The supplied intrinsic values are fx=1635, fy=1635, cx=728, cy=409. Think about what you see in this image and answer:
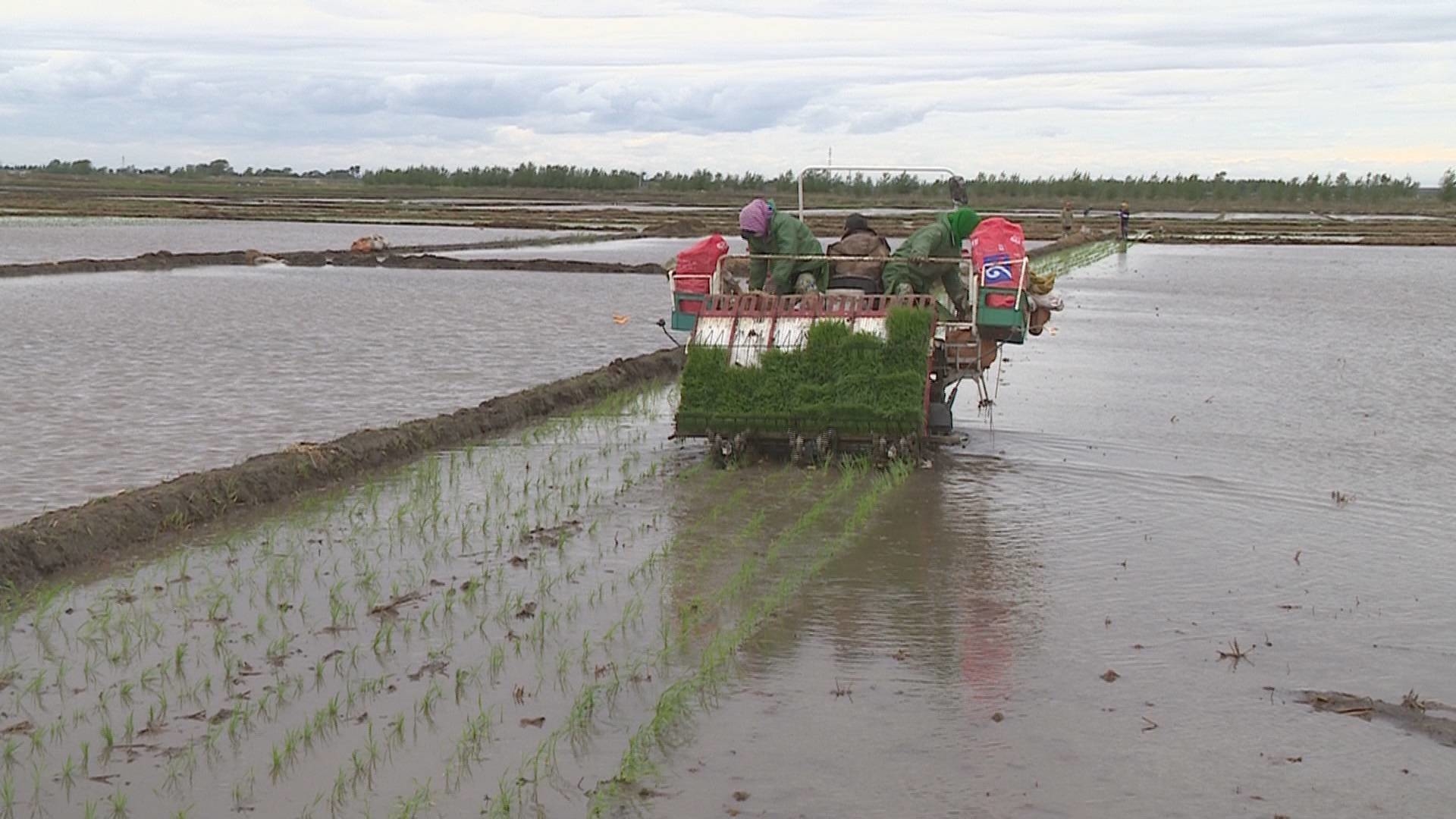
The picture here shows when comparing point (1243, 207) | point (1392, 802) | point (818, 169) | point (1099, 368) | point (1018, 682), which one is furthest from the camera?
point (1243, 207)

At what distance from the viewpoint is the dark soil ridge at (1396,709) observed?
17.9 feet

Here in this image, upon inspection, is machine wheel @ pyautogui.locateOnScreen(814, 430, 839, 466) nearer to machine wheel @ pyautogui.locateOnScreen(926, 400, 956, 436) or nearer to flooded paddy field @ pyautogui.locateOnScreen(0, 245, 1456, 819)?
flooded paddy field @ pyautogui.locateOnScreen(0, 245, 1456, 819)

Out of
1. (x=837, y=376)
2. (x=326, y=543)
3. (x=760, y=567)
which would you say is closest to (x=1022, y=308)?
(x=837, y=376)

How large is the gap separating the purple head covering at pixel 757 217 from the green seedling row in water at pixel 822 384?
112 centimetres

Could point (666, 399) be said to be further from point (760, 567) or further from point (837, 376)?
point (760, 567)

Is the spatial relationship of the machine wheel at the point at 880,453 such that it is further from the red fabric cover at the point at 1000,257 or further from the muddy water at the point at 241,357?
the muddy water at the point at 241,357

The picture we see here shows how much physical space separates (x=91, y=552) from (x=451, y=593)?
1.79 meters

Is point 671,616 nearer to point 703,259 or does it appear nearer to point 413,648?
point 413,648

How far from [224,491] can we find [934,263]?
4886mm

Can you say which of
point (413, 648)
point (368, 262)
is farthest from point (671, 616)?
point (368, 262)

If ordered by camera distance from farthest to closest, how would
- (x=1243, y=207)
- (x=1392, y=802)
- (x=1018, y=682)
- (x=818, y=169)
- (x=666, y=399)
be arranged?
1. (x=1243, y=207)
2. (x=666, y=399)
3. (x=818, y=169)
4. (x=1018, y=682)
5. (x=1392, y=802)

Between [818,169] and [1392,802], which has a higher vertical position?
[818,169]

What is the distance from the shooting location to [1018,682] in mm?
5910

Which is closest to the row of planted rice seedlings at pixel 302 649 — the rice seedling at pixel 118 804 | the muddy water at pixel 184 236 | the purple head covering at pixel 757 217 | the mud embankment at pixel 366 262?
the rice seedling at pixel 118 804
